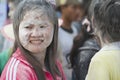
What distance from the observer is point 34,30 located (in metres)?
2.34

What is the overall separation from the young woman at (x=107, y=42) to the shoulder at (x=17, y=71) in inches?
13.8

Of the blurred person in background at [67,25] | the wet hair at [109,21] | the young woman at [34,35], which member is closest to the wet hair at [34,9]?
the young woman at [34,35]

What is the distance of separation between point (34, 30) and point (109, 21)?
1.60ft

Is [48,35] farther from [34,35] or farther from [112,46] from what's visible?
[112,46]

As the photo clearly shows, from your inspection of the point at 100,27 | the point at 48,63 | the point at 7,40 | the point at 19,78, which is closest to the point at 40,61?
the point at 48,63

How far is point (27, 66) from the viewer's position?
2.25 meters

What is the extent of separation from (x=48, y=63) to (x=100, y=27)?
20.2 inches

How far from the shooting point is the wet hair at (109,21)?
2.13 meters

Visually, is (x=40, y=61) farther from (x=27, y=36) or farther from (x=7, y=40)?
(x=7, y=40)

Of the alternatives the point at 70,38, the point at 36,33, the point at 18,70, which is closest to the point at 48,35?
the point at 36,33

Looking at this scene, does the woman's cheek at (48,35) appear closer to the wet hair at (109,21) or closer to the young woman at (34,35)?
the young woman at (34,35)

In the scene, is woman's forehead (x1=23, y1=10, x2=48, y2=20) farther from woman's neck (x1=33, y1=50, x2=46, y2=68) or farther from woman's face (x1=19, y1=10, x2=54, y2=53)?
woman's neck (x1=33, y1=50, x2=46, y2=68)

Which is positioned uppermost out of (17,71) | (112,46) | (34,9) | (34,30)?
(34,9)

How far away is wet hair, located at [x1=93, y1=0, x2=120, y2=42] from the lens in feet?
7.00
